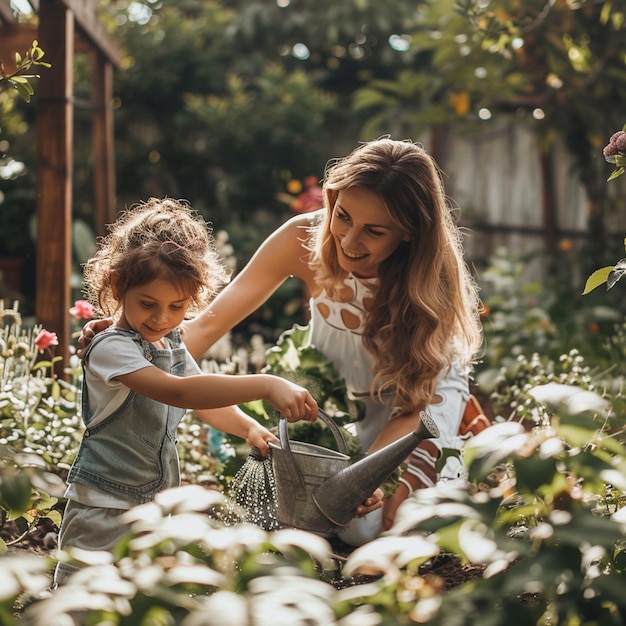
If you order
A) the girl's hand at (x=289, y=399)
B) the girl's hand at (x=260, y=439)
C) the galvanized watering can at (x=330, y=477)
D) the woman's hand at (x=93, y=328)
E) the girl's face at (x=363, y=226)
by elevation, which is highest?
the girl's face at (x=363, y=226)

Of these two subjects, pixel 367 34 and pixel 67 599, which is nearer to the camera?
pixel 67 599

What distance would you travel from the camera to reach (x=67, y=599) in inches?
37.0

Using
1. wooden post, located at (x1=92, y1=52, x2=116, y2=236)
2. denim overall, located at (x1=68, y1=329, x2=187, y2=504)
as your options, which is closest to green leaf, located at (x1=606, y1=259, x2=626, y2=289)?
denim overall, located at (x1=68, y1=329, x2=187, y2=504)

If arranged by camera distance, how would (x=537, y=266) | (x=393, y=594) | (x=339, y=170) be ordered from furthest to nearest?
(x=537, y=266), (x=339, y=170), (x=393, y=594)

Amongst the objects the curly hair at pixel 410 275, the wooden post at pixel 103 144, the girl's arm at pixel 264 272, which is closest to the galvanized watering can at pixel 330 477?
the curly hair at pixel 410 275

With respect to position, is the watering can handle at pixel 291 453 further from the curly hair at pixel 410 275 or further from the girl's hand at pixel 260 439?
the curly hair at pixel 410 275

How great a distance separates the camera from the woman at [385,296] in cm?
253

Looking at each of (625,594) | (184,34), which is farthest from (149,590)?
(184,34)

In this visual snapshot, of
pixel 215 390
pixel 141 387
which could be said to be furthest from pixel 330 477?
pixel 141 387

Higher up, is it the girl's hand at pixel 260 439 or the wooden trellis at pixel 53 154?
the wooden trellis at pixel 53 154

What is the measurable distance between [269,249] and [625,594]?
81.5 inches

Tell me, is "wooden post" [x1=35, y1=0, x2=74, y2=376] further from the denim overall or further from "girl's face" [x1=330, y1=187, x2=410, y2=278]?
the denim overall

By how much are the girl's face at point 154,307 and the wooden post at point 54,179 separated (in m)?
1.54

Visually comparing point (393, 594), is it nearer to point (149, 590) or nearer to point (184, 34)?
point (149, 590)
